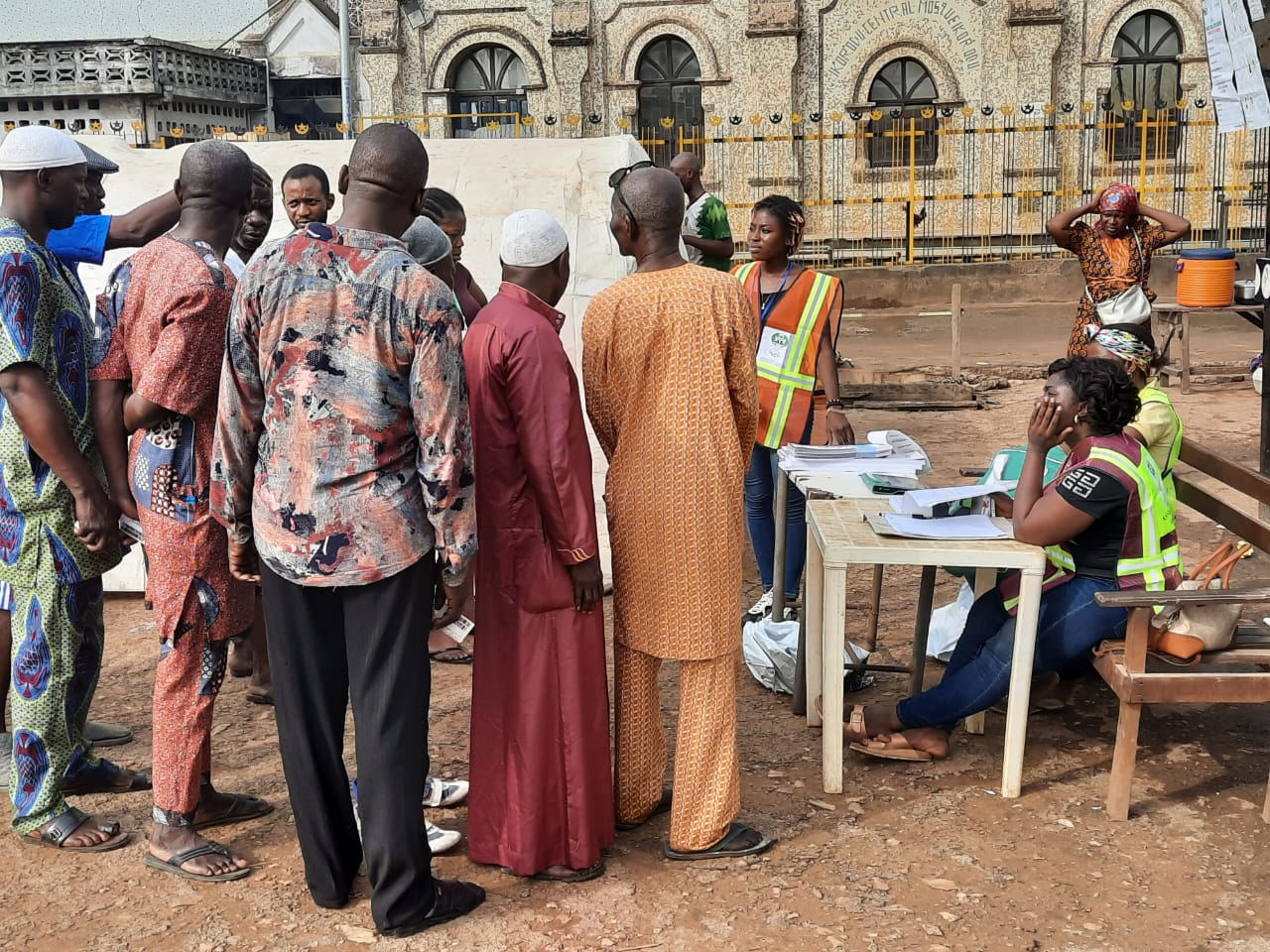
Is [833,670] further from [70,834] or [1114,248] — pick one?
[1114,248]

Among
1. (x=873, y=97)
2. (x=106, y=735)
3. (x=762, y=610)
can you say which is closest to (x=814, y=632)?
(x=762, y=610)

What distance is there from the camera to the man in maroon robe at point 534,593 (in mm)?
3162

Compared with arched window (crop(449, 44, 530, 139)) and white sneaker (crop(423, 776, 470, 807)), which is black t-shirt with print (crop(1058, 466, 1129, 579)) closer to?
Answer: white sneaker (crop(423, 776, 470, 807))

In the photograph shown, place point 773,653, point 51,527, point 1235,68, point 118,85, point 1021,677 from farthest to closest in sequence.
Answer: point 118,85
point 1235,68
point 773,653
point 1021,677
point 51,527

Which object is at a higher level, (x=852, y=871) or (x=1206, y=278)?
Result: (x=1206, y=278)

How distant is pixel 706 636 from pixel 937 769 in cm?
113

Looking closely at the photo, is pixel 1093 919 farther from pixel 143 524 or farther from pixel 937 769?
pixel 143 524

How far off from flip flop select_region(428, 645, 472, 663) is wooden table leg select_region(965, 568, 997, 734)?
6.51ft

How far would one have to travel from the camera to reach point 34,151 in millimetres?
3551

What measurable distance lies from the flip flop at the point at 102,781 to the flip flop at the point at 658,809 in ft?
4.91

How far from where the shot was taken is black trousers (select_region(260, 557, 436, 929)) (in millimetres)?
3025

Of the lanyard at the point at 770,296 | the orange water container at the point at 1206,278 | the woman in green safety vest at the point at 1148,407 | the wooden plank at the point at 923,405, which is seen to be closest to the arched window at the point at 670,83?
the orange water container at the point at 1206,278

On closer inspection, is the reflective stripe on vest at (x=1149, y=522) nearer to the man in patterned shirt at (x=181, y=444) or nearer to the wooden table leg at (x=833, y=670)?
the wooden table leg at (x=833, y=670)

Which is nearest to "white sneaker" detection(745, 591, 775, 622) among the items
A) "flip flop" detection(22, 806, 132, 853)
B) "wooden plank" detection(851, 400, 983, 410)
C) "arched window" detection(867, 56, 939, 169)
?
"flip flop" detection(22, 806, 132, 853)
